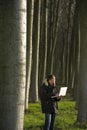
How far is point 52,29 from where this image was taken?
117 feet

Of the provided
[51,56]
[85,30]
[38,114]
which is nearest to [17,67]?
[85,30]

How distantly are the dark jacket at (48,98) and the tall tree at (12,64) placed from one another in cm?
400

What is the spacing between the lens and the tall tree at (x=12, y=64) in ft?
25.7

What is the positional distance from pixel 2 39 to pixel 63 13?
32.7 meters

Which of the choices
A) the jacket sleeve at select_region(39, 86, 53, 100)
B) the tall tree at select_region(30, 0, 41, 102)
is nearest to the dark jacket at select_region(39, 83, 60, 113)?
the jacket sleeve at select_region(39, 86, 53, 100)

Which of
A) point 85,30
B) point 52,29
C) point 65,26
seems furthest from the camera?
point 65,26

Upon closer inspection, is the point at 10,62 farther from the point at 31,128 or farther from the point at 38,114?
the point at 38,114

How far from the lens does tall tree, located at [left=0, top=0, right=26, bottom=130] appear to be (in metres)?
7.84

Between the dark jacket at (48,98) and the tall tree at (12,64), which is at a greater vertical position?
the tall tree at (12,64)

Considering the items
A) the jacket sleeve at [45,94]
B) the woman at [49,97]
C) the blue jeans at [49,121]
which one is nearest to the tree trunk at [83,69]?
the blue jeans at [49,121]

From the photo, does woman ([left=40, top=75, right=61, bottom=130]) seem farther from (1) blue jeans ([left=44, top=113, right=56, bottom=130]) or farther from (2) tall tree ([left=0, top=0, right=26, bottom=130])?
(2) tall tree ([left=0, top=0, right=26, bottom=130])

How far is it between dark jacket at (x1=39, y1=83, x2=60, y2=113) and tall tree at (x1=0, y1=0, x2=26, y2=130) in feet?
13.1

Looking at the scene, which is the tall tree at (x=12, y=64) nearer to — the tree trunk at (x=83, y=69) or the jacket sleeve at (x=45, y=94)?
the jacket sleeve at (x=45, y=94)

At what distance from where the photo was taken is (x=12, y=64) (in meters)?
7.85
